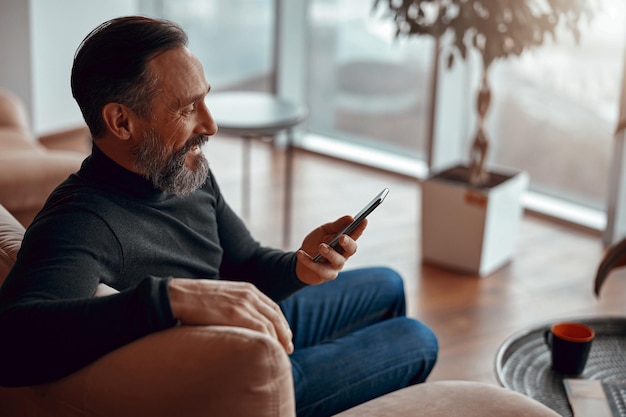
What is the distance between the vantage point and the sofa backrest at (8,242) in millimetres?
1520

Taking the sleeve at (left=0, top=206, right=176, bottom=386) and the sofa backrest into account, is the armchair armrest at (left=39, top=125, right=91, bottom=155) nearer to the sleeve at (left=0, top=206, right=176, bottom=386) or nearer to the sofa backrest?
the sofa backrest

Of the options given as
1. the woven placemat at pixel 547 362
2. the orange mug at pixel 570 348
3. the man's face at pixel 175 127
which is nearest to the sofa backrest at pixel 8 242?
the man's face at pixel 175 127

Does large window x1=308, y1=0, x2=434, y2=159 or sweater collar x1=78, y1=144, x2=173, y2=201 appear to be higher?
sweater collar x1=78, y1=144, x2=173, y2=201

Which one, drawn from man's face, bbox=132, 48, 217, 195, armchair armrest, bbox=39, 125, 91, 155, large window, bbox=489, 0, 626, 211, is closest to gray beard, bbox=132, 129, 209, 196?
man's face, bbox=132, 48, 217, 195

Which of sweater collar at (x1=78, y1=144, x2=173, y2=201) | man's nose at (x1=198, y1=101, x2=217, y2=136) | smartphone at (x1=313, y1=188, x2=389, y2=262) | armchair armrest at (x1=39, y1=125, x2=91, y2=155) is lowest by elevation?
armchair armrest at (x1=39, y1=125, x2=91, y2=155)

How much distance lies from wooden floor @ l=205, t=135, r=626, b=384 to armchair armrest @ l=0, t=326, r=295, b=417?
160 centimetres

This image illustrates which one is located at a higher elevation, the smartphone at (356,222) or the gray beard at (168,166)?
the gray beard at (168,166)

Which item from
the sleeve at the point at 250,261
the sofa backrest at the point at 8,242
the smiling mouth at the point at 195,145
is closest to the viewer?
the sofa backrest at the point at 8,242

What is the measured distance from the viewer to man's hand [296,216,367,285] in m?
1.61

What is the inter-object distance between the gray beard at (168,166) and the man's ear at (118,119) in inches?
1.3

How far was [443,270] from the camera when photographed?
3.47m

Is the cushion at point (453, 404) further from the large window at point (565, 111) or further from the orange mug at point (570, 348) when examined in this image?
the large window at point (565, 111)

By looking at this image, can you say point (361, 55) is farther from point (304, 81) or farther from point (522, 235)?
point (522, 235)

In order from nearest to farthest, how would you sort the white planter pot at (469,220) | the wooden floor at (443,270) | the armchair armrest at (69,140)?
1. the wooden floor at (443,270)
2. the white planter pot at (469,220)
3. the armchair armrest at (69,140)
